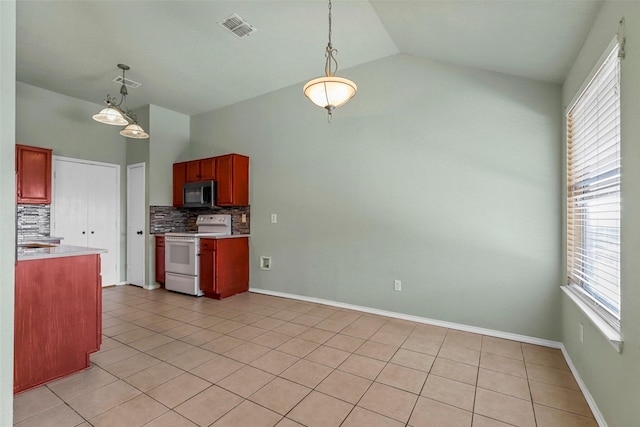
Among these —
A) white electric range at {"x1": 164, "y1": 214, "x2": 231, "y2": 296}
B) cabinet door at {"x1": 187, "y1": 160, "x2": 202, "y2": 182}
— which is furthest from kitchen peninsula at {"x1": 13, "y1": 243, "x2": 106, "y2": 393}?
cabinet door at {"x1": 187, "y1": 160, "x2": 202, "y2": 182}

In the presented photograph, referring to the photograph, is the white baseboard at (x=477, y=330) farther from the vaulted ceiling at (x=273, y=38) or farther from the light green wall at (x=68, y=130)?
the light green wall at (x=68, y=130)

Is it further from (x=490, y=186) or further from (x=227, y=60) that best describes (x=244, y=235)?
(x=490, y=186)

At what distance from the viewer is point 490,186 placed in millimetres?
2932

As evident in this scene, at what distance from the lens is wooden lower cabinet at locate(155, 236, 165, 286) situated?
15.8ft

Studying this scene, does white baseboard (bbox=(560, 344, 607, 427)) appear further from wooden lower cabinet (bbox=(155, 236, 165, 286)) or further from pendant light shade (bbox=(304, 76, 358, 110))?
wooden lower cabinet (bbox=(155, 236, 165, 286))

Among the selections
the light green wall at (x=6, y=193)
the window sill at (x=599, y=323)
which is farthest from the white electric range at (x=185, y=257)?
the window sill at (x=599, y=323)

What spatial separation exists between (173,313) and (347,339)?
86.2 inches

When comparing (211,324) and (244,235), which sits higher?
(244,235)

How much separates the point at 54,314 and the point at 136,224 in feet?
10.5

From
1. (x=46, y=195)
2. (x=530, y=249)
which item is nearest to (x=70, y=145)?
(x=46, y=195)

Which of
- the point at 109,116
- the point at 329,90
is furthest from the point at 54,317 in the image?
the point at 329,90

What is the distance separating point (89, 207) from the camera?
4762mm

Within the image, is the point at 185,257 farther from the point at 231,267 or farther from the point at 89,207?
the point at 89,207

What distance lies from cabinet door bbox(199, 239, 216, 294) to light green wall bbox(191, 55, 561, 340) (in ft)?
2.26
